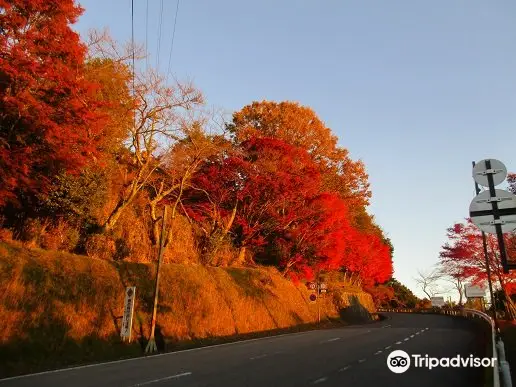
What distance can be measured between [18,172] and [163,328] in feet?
27.6

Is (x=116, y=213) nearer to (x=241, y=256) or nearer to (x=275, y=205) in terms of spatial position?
(x=275, y=205)

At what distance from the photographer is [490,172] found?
231 inches

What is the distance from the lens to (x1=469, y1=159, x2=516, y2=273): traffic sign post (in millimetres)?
5383

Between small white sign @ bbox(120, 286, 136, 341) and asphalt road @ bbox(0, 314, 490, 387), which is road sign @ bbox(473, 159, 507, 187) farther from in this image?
small white sign @ bbox(120, 286, 136, 341)

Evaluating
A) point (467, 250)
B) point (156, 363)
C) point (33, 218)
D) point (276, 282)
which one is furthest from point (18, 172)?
point (467, 250)

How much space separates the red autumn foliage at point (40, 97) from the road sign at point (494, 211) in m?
13.2

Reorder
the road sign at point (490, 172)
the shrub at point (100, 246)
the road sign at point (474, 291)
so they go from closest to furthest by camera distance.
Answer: the road sign at point (490, 172) → the shrub at point (100, 246) → the road sign at point (474, 291)

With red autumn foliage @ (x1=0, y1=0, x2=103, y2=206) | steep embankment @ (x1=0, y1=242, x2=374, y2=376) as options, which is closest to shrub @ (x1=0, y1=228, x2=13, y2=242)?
steep embankment @ (x1=0, y1=242, x2=374, y2=376)

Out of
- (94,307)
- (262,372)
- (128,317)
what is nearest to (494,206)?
(262,372)

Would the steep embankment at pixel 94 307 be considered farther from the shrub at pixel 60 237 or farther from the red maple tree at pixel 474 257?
the red maple tree at pixel 474 257

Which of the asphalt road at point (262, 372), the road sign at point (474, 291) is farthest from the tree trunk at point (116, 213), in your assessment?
the road sign at point (474, 291)

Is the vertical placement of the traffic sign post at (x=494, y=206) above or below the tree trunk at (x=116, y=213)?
below

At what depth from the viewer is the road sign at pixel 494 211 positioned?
212 inches

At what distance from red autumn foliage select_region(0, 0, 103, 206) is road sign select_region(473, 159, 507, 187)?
1304cm
